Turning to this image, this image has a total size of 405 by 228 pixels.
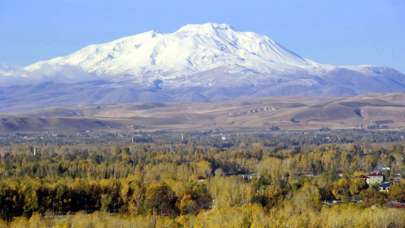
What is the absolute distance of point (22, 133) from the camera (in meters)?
153

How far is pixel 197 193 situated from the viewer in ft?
157

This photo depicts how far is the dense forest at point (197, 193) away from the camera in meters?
36.0

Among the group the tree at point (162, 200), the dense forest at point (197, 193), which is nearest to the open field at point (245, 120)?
the dense forest at point (197, 193)

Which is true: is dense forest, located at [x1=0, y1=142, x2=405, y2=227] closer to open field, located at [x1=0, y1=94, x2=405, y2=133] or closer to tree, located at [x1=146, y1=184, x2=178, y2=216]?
tree, located at [x1=146, y1=184, x2=178, y2=216]

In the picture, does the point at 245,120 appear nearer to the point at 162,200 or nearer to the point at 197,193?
the point at 197,193

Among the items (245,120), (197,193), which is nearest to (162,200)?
(197,193)

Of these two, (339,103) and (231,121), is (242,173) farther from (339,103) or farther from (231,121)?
(339,103)

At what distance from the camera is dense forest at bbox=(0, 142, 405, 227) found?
36.0m

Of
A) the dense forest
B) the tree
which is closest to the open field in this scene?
the dense forest

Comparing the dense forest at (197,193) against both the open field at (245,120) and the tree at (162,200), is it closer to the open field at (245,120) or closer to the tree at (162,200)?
the tree at (162,200)

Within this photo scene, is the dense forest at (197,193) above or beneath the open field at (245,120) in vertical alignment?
beneath

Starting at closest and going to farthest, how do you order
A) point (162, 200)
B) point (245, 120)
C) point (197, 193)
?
point (162, 200) < point (197, 193) < point (245, 120)

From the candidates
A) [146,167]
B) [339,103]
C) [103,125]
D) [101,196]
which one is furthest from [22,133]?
[101,196]

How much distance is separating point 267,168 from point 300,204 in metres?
26.8
